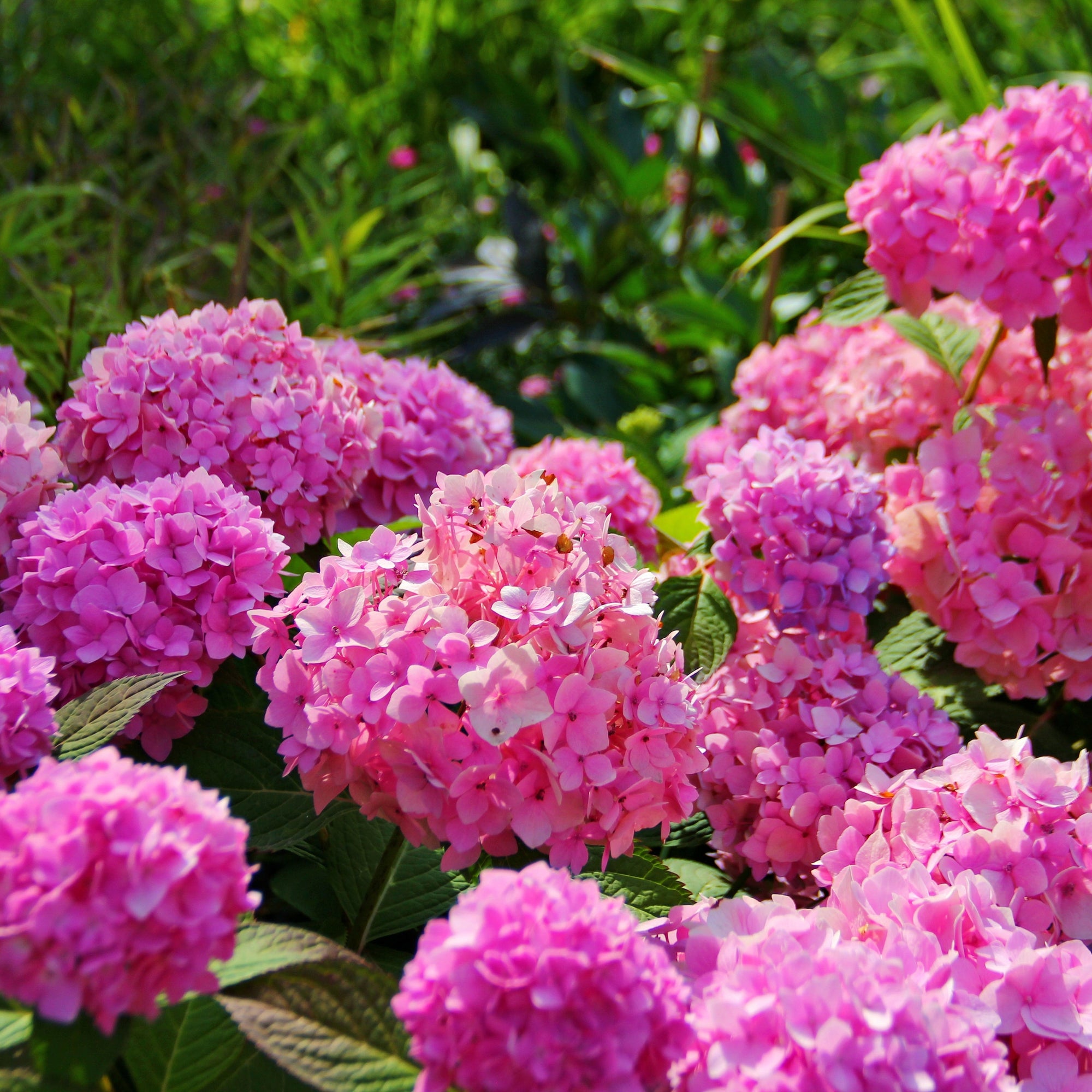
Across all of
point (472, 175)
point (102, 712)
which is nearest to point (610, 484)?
point (102, 712)

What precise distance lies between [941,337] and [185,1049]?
105 cm

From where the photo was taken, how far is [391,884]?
815mm

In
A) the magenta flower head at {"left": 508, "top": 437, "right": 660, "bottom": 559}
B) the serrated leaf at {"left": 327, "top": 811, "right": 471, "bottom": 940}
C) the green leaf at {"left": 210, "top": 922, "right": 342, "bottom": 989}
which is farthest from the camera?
the magenta flower head at {"left": 508, "top": 437, "right": 660, "bottom": 559}

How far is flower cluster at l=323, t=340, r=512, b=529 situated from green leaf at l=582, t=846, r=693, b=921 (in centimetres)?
45

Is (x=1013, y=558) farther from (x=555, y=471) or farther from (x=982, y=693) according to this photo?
(x=555, y=471)

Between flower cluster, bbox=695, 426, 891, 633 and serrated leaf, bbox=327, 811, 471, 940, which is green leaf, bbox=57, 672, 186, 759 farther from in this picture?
flower cluster, bbox=695, 426, 891, 633

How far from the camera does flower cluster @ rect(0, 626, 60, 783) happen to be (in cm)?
63

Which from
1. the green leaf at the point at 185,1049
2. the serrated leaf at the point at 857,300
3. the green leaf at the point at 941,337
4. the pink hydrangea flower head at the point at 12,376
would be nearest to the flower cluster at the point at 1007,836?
the green leaf at the point at 185,1049

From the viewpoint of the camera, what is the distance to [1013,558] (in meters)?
1.06

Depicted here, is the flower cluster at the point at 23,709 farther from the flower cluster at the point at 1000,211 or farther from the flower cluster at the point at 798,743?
the flower cluster at the point at 1000,211

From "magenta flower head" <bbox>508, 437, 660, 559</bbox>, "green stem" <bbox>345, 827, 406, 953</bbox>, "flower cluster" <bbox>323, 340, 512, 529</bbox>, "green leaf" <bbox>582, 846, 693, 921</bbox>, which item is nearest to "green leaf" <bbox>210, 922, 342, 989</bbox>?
"green stem" <bbox>345, 827, 406, 953</bbox>

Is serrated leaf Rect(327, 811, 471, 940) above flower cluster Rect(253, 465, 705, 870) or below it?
below

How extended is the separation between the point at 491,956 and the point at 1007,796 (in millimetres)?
419

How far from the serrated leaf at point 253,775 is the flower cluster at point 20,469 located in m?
0.22
